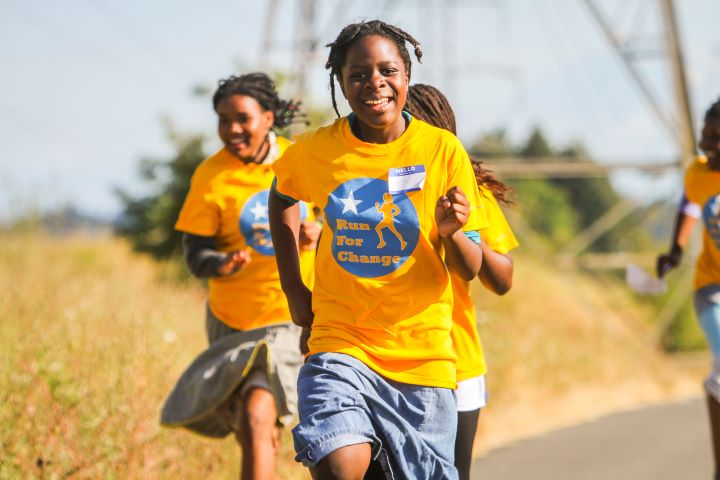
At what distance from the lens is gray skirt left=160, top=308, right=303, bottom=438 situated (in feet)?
17.4

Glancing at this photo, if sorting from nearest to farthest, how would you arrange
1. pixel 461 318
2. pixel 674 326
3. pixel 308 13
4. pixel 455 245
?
pixel 455 245 < pixel 461 318 < pixel 308 13 < pixel 674 326

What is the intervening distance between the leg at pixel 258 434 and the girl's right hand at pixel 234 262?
51 cm

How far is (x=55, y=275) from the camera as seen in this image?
12.8 m

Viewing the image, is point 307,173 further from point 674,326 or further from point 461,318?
point 674,326

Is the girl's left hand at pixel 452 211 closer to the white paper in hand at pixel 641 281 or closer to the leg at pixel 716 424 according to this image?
the white paper in hand at pixel 641 281

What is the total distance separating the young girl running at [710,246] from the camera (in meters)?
6.36

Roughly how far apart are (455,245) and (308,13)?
12535 mm

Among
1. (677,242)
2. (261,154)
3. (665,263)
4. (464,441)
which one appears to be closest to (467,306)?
(464,441)

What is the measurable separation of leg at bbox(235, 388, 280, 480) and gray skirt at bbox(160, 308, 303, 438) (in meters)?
0.04

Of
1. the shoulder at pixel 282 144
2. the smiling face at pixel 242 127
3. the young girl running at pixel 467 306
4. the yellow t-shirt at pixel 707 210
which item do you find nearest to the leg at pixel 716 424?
the yellow t-shirt at pixel 707 210

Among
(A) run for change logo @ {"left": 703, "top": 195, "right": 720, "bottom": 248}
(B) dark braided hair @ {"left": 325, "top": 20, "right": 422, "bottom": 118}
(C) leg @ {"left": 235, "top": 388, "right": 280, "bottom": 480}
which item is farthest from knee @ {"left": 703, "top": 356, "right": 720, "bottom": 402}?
(B) dark braided hair @ {"left": 325, "top": 20, "right": 422, "bottom": 118}

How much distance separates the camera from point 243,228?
17.9ft

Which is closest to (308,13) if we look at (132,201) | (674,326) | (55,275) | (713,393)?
(132,201)

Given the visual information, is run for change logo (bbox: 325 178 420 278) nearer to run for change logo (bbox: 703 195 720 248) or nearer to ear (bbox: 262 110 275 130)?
ear (bbox: 262 110 275 130)
